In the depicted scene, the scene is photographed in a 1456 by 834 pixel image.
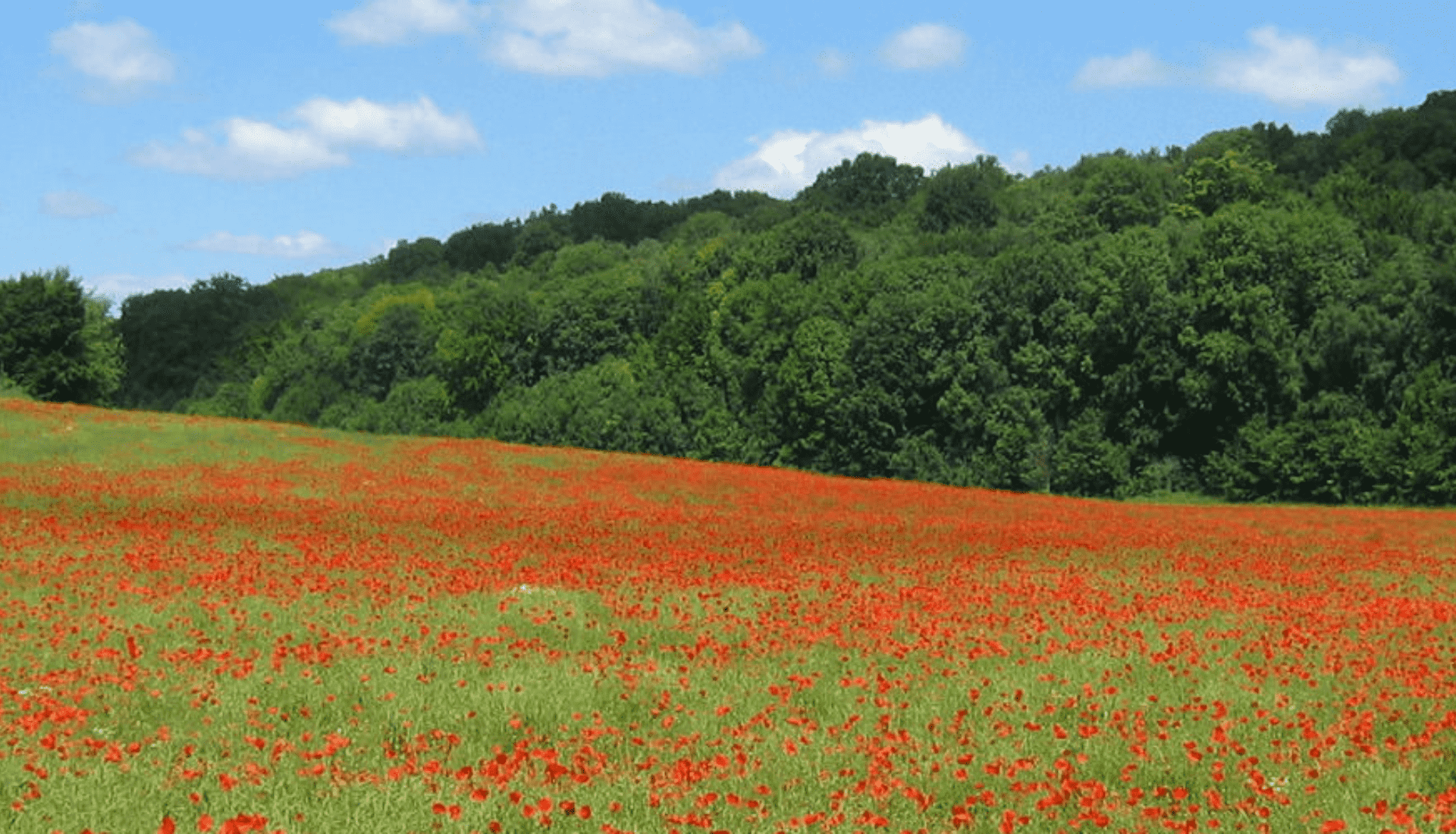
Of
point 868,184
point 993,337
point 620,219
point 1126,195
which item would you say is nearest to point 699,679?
point 993,337

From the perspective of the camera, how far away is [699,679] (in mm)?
15273

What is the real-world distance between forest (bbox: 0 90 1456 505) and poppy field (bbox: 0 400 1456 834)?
138ft

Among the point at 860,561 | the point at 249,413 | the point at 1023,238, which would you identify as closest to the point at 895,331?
the point at 1023,238

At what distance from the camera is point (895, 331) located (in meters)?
84.2

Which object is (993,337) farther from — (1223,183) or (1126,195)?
(1223,183)

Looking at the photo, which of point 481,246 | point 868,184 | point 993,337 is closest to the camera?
point 993,337

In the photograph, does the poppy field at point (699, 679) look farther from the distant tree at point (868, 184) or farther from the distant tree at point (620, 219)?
the distant tree at point (620, 219)

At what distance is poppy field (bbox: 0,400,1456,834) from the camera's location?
34.4 ft

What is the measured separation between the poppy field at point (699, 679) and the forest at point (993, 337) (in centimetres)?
4217

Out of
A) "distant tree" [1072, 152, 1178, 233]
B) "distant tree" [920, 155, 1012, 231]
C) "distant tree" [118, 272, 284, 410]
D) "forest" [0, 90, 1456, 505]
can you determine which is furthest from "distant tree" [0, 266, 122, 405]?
"distant tree" [1072, 152, 1178, 233]

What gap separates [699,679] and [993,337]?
7052 cm

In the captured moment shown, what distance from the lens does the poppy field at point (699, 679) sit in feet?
34.4

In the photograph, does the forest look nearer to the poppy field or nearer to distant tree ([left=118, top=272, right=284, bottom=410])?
distant tree ([left=118, top=272, right=284, bottom=410])

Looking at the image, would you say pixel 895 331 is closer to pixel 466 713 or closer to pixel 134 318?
pixel 466 713
